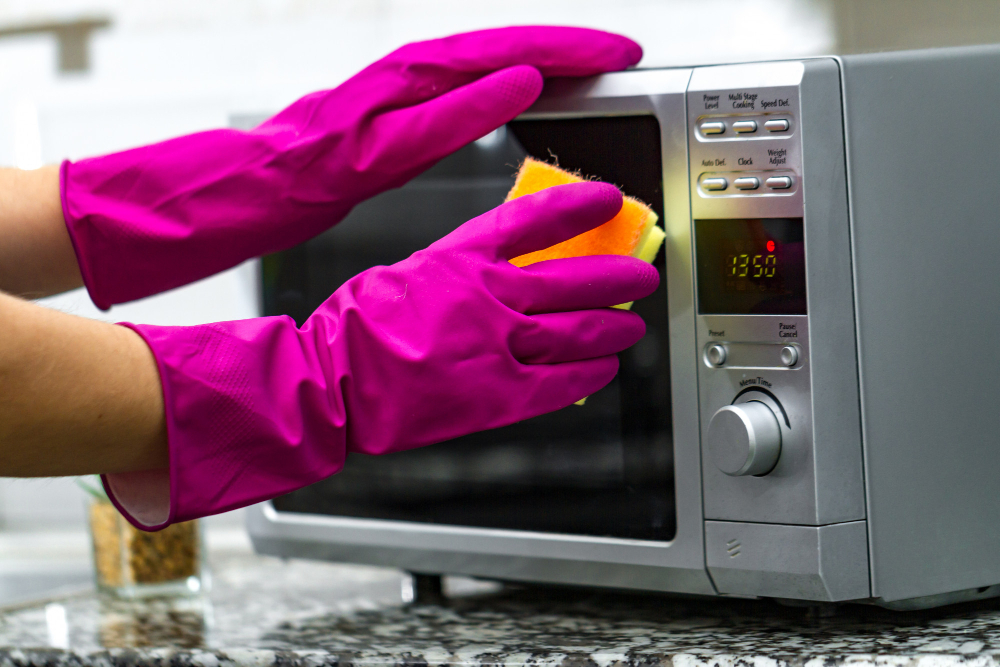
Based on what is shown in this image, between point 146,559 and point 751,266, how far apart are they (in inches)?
25.2

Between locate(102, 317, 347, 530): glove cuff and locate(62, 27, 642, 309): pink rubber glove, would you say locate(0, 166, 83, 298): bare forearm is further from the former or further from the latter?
locate(102, 317, 347, 530): glove cuff

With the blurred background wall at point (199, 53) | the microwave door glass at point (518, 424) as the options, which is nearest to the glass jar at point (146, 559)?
the microwave door glass at point (518, 424)

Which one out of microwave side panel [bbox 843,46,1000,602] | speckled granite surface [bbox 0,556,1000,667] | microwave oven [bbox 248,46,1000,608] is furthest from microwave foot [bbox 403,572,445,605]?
microwave side panel [bbox 843,46,1000,602]

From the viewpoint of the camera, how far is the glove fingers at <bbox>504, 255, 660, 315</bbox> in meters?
0.63

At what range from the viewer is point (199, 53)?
129cm

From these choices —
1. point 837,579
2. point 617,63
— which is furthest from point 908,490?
point 617,63

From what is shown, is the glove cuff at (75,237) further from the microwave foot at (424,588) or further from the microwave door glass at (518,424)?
the microwave foot at (424,588)

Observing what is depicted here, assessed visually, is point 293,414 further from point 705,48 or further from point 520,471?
point 705,48

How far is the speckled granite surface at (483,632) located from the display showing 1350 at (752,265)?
0.74ft

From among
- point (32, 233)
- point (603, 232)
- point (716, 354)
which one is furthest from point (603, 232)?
point (32, 233)

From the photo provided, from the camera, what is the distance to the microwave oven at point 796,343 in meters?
0.63

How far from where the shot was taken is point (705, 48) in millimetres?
1114

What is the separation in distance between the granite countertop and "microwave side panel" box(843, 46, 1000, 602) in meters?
0.05

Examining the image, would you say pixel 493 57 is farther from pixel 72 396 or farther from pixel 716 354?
pixel 72 396
